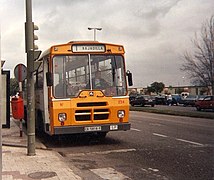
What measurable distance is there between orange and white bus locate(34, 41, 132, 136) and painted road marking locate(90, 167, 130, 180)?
3545 mm

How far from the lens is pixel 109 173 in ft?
26.4

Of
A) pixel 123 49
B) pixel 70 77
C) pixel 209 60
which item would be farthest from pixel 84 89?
pixel 209 60

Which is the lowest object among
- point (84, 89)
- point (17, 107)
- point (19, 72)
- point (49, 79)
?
point (17, 107)

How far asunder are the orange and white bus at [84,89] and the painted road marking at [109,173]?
355cm

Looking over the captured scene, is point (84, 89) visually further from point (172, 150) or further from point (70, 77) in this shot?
point (172, 150)

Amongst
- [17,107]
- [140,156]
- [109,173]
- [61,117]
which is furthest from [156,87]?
[109,173]

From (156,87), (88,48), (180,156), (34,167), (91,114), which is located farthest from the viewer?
(156,87)

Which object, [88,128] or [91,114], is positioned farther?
[91,114]

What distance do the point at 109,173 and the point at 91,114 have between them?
420 centimetres

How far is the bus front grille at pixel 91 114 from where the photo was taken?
1200 cm

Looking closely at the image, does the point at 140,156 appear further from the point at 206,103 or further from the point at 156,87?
the point at 156,87

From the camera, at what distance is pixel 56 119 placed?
1176cm

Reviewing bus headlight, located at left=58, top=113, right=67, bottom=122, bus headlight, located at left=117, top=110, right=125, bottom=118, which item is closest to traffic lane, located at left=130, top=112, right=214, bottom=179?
bus headlight, located at left=117, top=110, right=125, bottom=118

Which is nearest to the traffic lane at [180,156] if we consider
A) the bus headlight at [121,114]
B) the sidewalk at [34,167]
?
the bus headlight at [121,114]
